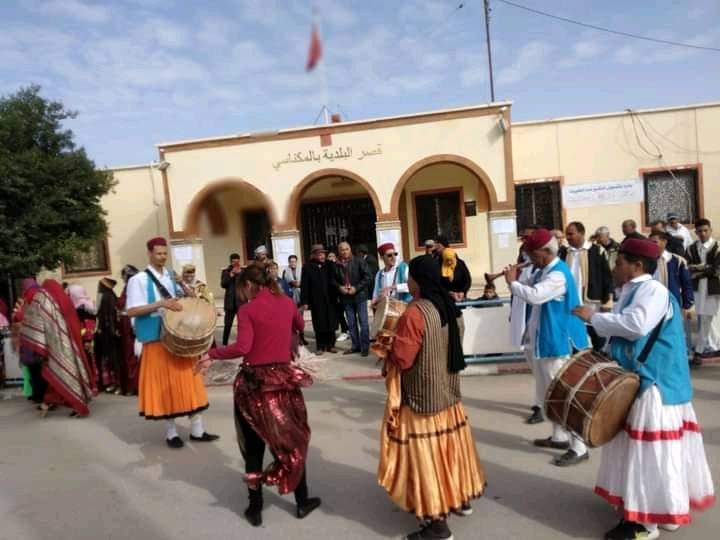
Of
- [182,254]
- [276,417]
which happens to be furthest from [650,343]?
[182,254]

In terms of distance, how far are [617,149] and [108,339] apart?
13.3 m

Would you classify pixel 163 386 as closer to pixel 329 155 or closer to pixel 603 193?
pixel 329 155

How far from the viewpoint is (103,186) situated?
13.6m

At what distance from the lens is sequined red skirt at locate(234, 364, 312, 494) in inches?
132

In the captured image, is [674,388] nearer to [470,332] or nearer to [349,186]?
[470,332]

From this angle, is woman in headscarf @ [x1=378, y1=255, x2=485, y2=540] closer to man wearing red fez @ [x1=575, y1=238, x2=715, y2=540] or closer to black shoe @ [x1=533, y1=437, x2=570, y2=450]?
man wearing red fez @ [x1=575, y1=238, x2=715, y2=540]

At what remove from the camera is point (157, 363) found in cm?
477

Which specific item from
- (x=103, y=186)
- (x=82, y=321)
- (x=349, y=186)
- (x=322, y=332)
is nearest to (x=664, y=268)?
(x=322, y=332)

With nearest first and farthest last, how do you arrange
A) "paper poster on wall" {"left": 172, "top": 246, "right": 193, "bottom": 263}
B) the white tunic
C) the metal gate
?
the white tunic → "paper poster on wall" {"left": 172, "top": 246, "right": 193, "bottom": 263} → the metal gate

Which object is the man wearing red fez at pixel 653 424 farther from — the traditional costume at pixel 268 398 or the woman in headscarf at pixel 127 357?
the woman in headscarf at pixel 127 357

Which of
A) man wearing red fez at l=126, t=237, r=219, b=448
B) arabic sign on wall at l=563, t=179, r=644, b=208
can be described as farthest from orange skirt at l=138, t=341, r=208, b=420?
arabic sign on wall at l=563, t=179, r=644, b=208

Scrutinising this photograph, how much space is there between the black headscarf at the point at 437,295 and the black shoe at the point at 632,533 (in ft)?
3.99

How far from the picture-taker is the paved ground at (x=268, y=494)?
130 inches

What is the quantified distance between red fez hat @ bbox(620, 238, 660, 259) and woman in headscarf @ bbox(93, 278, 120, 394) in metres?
6.51
